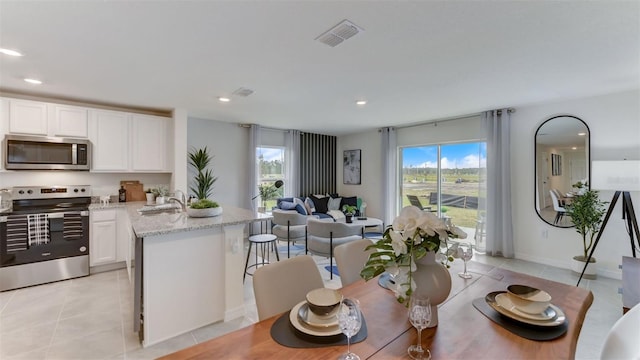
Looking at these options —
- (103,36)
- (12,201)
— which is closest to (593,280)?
(103,36)

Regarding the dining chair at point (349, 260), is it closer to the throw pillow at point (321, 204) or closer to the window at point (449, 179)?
the window at point (449, 179)

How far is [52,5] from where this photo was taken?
5.86 ft

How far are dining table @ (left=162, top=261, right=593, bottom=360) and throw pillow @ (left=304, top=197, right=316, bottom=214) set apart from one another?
4.67 m

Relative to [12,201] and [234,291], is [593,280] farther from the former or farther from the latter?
[12,201]

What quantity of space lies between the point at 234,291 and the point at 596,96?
202 inches

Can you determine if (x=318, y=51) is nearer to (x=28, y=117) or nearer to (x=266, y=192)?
(x=28, y=117)

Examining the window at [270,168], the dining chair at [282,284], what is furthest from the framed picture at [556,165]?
the window at [270,168]

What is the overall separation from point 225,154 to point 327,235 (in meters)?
3.16

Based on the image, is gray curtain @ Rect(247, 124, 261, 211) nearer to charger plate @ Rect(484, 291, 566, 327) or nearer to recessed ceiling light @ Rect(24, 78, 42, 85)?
recessed ceiling light @ Rect(24, 78, 42, 85)

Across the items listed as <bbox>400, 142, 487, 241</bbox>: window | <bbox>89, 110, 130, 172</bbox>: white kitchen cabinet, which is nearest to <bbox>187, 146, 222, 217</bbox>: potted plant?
<bbox>89, 110, 130, 172</bbox>: white kitchen cabinet

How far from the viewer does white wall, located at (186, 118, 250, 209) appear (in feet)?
17.6

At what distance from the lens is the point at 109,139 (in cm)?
408

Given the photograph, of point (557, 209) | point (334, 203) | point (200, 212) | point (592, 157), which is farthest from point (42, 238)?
point (592, 157)

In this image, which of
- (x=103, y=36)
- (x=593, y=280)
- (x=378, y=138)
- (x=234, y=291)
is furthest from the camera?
(x=378, y=138)
